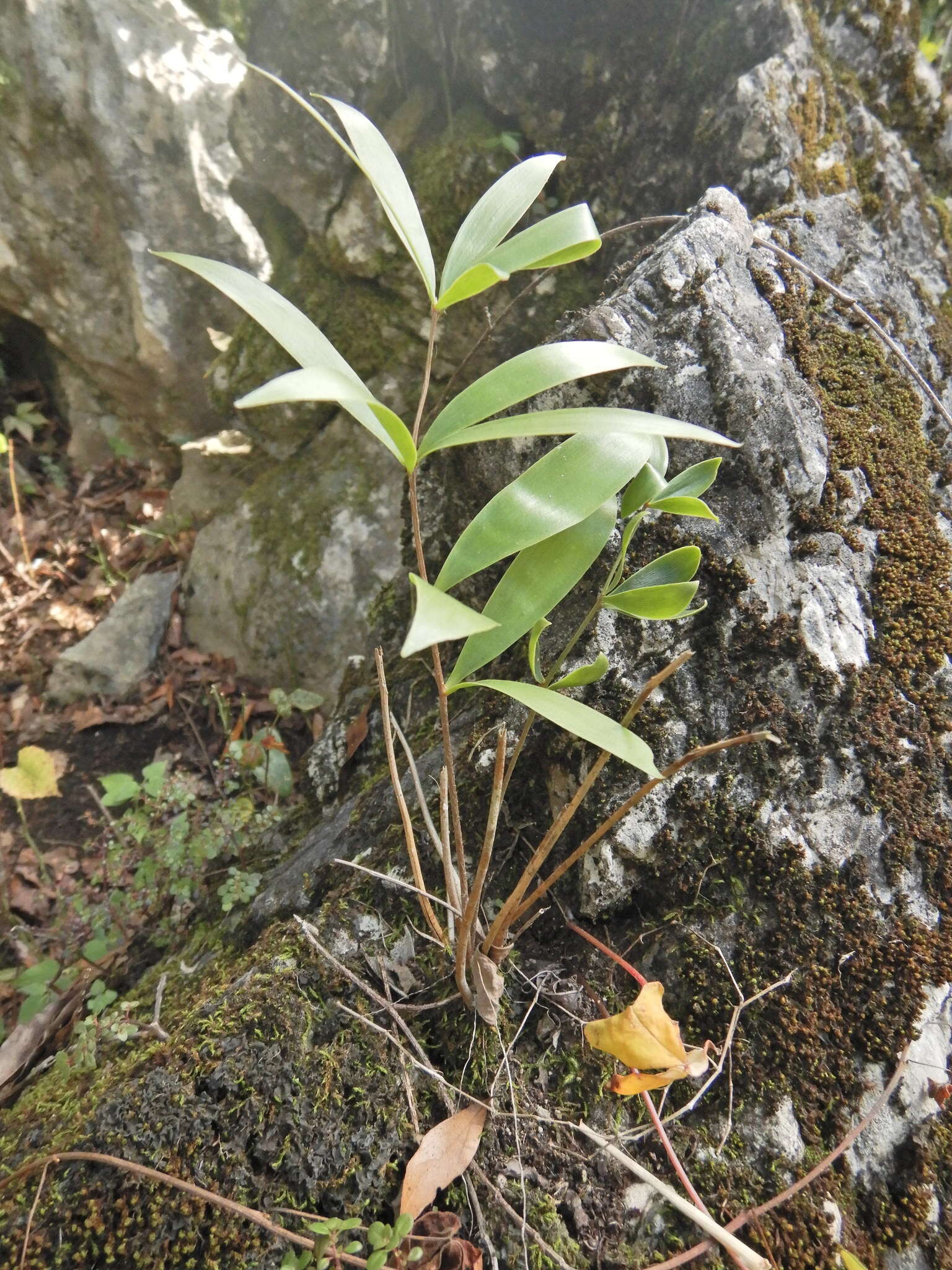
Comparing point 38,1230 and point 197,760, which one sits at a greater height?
point 38,1230

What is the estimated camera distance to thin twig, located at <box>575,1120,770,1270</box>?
884 mm

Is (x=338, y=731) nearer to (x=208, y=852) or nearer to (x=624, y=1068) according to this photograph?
(x=208, y=852)

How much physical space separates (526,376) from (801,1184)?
1.10 metres

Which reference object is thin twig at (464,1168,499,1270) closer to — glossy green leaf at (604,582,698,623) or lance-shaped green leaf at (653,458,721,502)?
glossy green leaf at (604,582,698,623)

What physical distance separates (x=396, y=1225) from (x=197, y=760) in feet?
7.26

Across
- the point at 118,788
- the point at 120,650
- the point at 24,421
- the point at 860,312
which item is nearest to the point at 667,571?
the point at 860,312

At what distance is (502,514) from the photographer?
876 mm

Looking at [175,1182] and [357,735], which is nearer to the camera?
[175,1182]

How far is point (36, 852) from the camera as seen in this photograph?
2270 millimetres

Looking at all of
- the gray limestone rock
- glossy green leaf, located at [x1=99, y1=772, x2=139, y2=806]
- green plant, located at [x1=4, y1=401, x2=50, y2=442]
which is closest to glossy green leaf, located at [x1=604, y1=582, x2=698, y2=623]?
glossy green leaf, located at [x1=99, y1=772, x2=139, y2=806]

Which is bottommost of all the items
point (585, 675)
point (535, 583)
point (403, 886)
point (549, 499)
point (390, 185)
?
point (403, 886)

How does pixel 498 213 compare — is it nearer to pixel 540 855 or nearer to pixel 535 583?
pixel 535 583

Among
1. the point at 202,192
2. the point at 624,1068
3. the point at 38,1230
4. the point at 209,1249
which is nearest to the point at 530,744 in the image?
the point at 624,1068

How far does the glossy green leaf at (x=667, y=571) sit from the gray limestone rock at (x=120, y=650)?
2.60 meters
